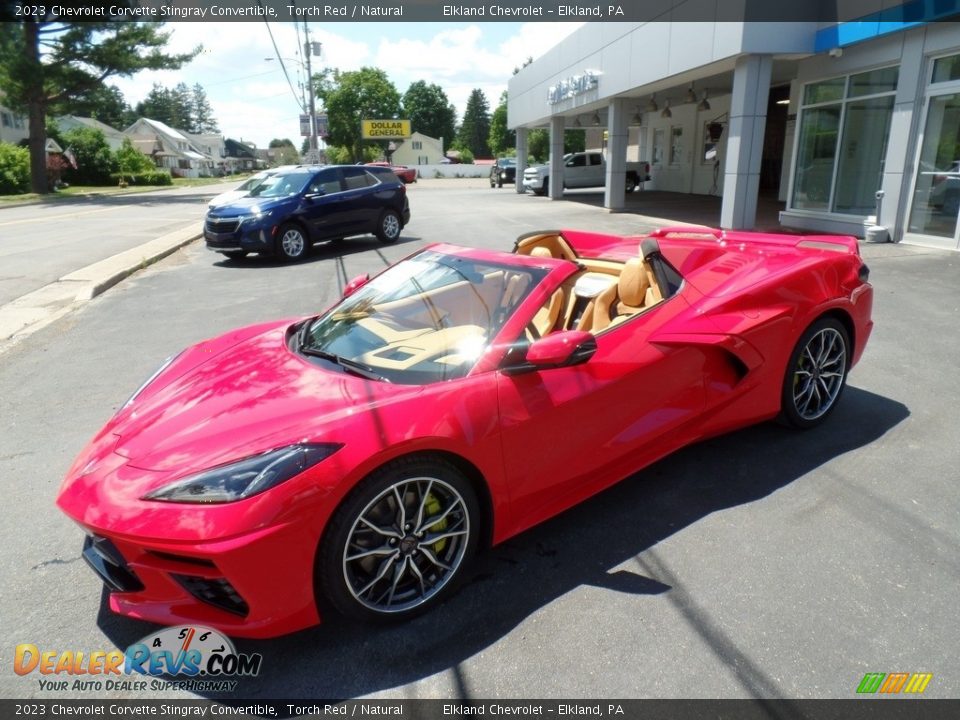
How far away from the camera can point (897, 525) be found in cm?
305

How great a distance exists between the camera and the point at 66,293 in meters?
9.02

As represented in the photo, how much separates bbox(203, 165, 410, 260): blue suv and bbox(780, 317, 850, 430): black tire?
977cm

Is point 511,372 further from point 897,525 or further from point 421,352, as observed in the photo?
point 897,525

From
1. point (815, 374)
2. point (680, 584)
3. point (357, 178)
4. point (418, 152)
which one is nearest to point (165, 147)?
point (418, 152)

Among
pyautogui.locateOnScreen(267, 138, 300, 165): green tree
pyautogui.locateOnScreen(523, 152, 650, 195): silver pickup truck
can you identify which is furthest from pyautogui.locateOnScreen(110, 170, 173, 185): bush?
pyautogui.locateOnScreen(267, 138, 300, 165): green tree

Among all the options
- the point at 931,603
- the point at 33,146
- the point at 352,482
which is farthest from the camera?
the point at 33,146

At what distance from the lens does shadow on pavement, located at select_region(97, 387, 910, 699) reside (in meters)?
2.30

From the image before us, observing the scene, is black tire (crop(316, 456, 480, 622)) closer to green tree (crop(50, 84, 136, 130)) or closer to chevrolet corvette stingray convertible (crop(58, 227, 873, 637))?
chevrolet corvette stingray convertible (crop(58, 227, 873, 637))

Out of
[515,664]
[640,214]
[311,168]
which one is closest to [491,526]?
[515,664]

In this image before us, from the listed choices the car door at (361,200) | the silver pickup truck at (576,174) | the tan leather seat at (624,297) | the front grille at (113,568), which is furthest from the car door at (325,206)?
the silver pickup truck at (576,174)

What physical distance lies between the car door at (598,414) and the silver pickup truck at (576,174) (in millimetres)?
27456

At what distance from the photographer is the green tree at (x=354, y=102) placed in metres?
87.1

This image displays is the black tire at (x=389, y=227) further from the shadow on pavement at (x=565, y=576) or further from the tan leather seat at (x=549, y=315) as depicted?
the tan leather seat at (x=549, y=315)

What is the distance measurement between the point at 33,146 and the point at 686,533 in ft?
137
